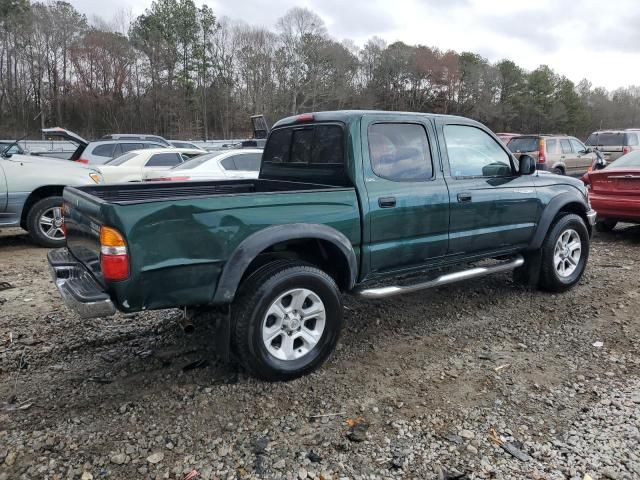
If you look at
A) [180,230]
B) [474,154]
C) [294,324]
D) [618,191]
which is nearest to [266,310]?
[294,324]

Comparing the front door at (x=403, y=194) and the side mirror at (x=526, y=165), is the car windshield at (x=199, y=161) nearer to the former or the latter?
→ the front door at (x=403, y=194)

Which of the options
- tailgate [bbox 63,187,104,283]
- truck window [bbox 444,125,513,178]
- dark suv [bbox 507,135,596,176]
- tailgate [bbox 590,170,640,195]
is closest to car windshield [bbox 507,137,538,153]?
dark suv [bbox 507,135,596,176]

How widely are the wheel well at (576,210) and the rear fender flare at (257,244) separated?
10.2 feet

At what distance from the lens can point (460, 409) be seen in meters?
3.07

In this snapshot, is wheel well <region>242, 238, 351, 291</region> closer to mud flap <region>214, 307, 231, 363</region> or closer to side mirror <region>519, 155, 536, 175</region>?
mud flap <region>214, 307, 231, 363</region>

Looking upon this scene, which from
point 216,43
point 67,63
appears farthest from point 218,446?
point 216,43

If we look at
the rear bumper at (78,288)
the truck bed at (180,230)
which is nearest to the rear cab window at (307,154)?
the truck bed at (180,230)

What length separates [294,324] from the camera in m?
3.37

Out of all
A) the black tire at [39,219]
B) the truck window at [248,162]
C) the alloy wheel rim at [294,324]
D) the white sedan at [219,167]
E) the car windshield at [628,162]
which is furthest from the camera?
the truck window at [248,162]

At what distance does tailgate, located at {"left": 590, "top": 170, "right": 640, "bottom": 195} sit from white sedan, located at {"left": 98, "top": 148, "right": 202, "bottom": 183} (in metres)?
8.03

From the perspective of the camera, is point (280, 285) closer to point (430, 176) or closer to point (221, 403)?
point (221, 403)

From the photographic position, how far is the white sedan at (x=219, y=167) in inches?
341

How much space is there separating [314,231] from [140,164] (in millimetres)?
8410

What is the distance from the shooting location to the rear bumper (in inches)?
109
